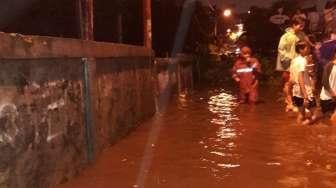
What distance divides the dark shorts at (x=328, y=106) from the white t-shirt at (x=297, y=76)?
59 centimetres

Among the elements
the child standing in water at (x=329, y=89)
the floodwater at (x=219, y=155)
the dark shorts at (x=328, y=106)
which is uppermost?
the child standing in water at (x=329, y=89)

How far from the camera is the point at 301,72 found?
1119cm

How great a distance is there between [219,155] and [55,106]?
2790mm

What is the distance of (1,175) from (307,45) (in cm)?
814

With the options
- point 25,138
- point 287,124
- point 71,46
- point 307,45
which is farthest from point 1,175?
point 307,45

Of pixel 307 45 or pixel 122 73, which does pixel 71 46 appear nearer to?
pixel 122 73

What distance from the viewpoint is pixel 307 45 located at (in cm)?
1174

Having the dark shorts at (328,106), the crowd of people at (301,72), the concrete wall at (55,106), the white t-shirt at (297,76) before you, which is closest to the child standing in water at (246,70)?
the crowd of people at (301,72)

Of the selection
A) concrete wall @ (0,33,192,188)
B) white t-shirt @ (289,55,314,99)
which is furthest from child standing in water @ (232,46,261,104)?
concrete wall @ (0,33,192,188)

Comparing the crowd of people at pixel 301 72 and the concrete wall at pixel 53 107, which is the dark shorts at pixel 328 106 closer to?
the crowd of people at pixel 301 72

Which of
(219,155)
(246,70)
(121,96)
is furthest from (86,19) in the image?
(246,70)

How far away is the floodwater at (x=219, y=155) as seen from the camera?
6.78 meters

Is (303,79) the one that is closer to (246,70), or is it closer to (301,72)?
(301,72)

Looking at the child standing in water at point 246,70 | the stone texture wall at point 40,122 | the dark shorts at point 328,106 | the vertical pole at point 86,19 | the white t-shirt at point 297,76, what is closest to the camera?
the stone texture wall at point 40,122
